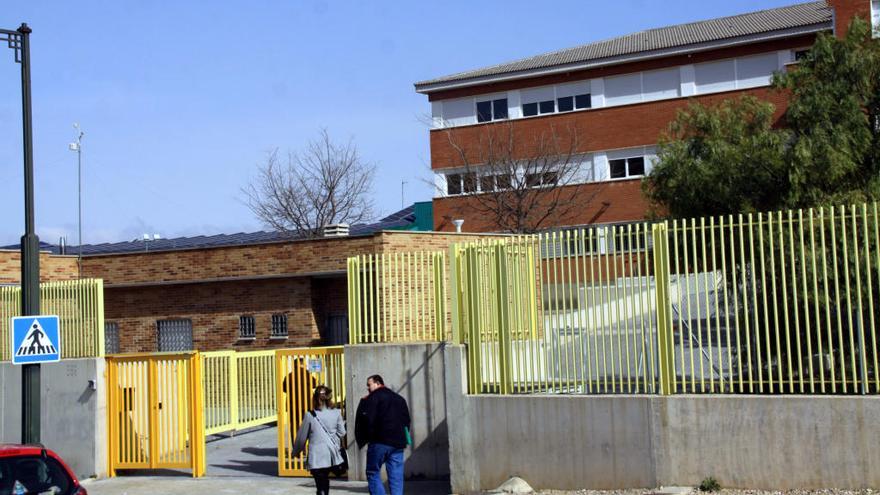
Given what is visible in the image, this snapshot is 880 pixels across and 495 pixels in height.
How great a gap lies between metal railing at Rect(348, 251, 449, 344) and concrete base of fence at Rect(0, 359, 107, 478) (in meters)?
4.96

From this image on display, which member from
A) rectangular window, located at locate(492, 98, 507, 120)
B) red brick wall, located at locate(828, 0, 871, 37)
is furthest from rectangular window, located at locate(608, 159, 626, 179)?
red brick wall, located at locate(828, 0, 871, 37)

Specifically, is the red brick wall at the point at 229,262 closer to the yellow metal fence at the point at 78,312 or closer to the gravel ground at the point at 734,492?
the yellow metal fence at the point at 78,312

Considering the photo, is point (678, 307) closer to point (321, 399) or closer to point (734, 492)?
point (734, 492)

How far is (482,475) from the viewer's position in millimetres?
13312

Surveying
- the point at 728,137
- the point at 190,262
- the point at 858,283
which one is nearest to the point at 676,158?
the point at 728,137

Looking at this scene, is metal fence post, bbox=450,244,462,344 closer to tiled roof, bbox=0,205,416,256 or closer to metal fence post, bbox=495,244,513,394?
metal fence post, bbox=495,244,513,394

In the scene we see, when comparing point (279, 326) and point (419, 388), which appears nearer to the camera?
point (419, 388)

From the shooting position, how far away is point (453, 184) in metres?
39.1

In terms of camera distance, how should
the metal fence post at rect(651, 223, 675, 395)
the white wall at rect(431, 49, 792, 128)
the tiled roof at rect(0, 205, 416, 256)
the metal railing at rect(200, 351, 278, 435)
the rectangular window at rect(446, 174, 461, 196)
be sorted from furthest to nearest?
the tiled roof at rect(0, 205, 416, 256)
the rectangular window at rect(446, 174, 461, 196)
the white wall at rect(431, 49, 792, 128)
the metal railing at rect(200, 351, 278, 435)
the metal fence post at rect(651, 223, 675, 395)

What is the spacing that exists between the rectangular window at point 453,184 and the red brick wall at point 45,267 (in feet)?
47.2

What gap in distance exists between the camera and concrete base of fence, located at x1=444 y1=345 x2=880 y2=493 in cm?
1120

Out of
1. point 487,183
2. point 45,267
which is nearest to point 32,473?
point 45,267

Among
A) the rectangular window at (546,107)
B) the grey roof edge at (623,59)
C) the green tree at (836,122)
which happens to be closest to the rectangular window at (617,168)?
the rectangular window at (546,107)

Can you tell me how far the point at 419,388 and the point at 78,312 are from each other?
6635 millimetres
